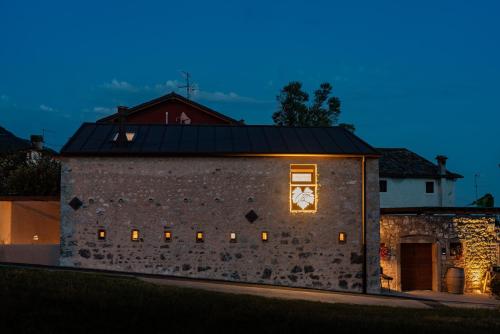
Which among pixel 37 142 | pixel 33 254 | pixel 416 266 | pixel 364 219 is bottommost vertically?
pixel 416 266

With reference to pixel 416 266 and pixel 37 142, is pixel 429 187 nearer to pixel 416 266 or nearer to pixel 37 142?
pixel 416 266

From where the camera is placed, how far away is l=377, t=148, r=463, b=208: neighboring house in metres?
34.6

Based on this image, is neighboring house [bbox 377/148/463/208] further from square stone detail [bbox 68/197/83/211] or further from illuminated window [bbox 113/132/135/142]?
square stone detail [bbox 68/197/83/211]

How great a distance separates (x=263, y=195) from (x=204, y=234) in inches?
84.4

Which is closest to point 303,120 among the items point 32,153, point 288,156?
point 32,153

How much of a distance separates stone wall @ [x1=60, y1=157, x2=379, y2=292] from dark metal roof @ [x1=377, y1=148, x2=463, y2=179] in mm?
18135

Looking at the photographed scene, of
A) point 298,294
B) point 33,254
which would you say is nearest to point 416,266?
point 298,294

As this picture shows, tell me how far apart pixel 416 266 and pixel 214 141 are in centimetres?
835

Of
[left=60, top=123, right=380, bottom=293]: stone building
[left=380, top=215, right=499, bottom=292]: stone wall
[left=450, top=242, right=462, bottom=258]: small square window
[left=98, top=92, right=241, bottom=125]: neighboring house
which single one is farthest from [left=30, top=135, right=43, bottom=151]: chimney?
[left=450, top=242, right=462, bottom=258]: small square window

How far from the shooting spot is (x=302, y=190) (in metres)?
17.2

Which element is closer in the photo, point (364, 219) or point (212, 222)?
point (212, 222)

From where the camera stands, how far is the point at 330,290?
1680 centimetres

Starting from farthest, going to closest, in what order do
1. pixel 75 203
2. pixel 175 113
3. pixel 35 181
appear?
pixel 35 181, pixel 175 113, pixel 75 203

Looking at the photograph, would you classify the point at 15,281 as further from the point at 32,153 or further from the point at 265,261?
the point at 32,153
